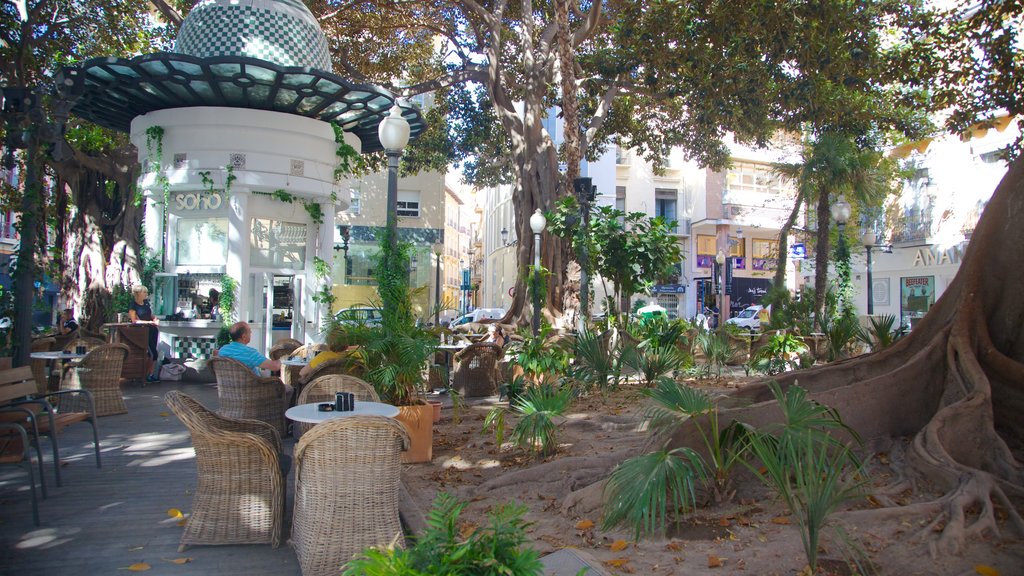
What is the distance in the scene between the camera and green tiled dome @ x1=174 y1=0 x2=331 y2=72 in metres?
13.0

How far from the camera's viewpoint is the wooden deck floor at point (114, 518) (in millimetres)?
4262

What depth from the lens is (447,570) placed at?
98.2 inches

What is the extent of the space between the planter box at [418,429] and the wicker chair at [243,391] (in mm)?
1531

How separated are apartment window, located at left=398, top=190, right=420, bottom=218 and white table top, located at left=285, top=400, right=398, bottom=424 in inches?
1304

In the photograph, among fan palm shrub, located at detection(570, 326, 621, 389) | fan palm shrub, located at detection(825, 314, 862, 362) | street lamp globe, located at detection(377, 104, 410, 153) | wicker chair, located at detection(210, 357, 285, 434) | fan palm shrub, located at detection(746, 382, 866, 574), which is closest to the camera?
fan palm shrub, located at detection(746, 382, 866, 574)

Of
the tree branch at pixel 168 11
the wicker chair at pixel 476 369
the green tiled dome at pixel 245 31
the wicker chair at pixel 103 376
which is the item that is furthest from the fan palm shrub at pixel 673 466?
the tree branch at pixel 168 11

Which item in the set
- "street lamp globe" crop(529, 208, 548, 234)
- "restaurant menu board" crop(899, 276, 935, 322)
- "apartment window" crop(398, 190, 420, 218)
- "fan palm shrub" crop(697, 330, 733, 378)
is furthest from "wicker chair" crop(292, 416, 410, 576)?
"apartment window" crop(398, 190, 420, 218)

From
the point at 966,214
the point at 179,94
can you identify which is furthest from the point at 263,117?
the point at 966,214

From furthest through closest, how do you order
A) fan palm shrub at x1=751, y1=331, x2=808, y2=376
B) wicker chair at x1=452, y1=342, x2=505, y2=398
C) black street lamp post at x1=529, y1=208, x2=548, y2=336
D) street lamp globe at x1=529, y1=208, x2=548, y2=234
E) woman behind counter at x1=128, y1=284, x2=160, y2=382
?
street lamp globe at x1=529, y1=208, x2=548, y2=234
black street lamp post at x1=529, y1=208, x2=548, y2=336
fan palm shrub at x1=751, y1=331, x2=808, y2=376
woman behind counter at x1=128, y1=284, x2=160, y2=382
wicker chair at x1=452, y1=342, x2=505, y2=398

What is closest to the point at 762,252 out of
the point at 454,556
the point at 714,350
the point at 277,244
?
the point at 714,350

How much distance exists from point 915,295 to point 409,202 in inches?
988

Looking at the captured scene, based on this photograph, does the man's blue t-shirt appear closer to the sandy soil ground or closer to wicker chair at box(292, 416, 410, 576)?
the sandy soil ground

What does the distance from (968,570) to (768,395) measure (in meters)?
2.81

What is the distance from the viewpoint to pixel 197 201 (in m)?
13.8
